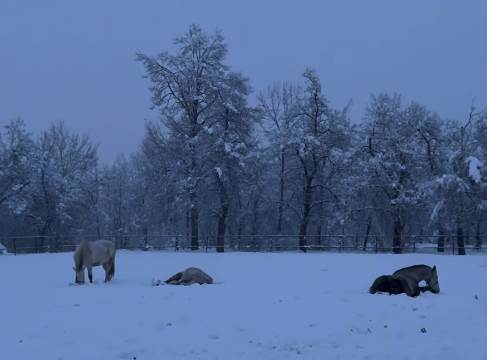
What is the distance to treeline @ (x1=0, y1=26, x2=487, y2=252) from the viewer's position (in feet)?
109

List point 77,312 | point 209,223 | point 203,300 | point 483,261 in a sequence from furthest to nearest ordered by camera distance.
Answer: point 209,223
point 483,261
point 203,300
point 77,312

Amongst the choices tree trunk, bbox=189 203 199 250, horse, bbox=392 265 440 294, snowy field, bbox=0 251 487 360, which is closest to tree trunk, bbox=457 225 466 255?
snowy field, bbox=0 251 487 360

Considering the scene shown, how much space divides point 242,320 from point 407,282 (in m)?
5.00

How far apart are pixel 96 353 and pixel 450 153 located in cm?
2933

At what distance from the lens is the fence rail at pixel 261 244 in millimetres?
32781

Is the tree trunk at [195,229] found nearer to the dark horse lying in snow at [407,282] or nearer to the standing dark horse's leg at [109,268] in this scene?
the standing dark horse's leg at [109,268]

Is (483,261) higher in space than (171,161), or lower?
lower

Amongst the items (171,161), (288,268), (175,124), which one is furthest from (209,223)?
(288,268)

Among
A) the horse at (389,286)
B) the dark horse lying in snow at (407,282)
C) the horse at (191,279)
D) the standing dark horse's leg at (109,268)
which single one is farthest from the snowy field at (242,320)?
the horse at (191,279)

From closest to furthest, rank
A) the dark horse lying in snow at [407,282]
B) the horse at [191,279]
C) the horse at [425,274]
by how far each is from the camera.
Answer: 1. the dark horse lying in snow at [407,282]
2. the horse at [425,274]
3. the horse at [191,279]

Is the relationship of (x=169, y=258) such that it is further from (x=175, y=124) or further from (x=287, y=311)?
(x=287, y=311)

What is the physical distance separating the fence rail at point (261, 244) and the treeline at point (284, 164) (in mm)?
783

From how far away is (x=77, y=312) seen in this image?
11.5 m

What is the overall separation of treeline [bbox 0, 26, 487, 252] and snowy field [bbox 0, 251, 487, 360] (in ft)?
53.0
